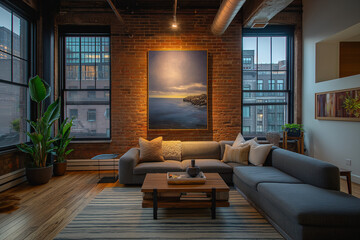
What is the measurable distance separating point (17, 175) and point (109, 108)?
2.26 m

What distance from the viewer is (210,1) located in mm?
5398

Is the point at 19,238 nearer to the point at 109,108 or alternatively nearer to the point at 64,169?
the point at 64,169

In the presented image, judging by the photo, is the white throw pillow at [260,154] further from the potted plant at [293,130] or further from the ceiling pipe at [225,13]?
the ceiling pipe at [225,13]

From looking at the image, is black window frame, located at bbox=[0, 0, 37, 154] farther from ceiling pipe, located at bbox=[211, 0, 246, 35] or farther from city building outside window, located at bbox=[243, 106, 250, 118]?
city building outside window, located at bbox=[243, 106, 250, 118]

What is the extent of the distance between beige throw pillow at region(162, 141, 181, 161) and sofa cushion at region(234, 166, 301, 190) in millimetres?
1328

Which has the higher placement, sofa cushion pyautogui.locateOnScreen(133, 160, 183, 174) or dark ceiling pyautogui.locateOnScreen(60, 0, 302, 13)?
dark ceiling pyautogui.locateOnScreen(60, 0, 302, 13)

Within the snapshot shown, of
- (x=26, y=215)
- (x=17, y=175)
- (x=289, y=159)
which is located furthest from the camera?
(x=17, y=175)

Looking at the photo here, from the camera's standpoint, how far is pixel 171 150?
482 centimetres

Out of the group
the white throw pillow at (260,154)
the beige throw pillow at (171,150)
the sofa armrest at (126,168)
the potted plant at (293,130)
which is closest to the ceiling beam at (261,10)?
the potted plant at (293,130)

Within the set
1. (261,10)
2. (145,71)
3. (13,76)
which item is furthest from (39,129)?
(261,10)

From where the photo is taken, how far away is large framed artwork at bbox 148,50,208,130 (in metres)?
5.37

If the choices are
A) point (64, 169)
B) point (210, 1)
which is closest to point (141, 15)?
point (210, 1)

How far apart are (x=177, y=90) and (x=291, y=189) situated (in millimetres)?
3351

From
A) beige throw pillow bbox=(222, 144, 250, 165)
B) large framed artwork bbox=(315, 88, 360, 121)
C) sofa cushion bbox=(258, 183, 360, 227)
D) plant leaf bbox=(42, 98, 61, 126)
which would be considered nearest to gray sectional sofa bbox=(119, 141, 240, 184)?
beige throw pillow bbox=(222, 144, 250, 165)
